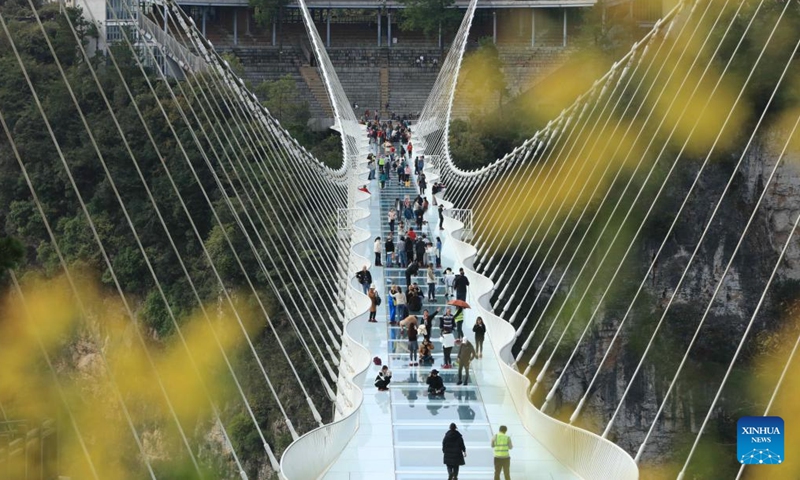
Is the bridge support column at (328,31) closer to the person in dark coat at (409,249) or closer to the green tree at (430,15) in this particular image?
the green tree at (430,15)

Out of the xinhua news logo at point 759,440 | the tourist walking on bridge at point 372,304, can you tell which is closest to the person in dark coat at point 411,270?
the tourist walking on bridge at point 372,304

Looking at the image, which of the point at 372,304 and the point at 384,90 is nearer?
the point at 372,304

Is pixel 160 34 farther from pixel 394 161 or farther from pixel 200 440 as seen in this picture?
pixel 200 440

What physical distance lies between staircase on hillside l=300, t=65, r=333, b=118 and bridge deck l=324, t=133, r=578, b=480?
3578 centimetres

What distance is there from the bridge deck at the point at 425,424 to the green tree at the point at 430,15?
39776mm

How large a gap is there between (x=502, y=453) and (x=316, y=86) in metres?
43.9

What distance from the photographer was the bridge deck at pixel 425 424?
10.7m

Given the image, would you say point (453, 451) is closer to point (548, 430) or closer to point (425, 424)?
point (548, 430)

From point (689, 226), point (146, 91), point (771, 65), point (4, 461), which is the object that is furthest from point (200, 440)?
point (4, 461)

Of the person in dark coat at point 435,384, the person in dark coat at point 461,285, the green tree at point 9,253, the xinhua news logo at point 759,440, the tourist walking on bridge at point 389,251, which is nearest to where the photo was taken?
the green tree at point 9,253

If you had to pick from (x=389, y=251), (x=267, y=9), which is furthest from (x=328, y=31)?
(x=389, y=251)

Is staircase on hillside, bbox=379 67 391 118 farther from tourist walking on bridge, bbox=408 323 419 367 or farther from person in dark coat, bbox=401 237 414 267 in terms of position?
tourist walking on bridge, bbox=408 323 419 367

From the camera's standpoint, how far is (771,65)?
111 ft

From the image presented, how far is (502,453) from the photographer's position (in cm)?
1001
